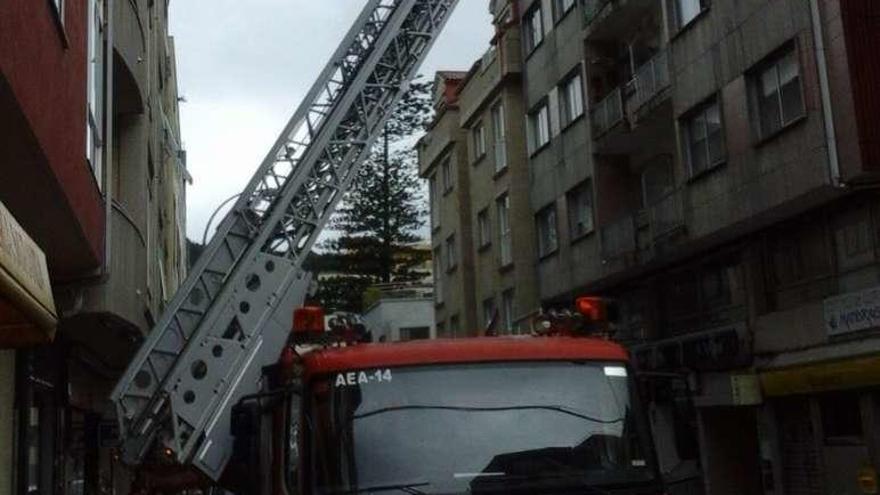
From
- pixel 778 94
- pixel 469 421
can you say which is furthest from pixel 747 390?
A: pixel 469 421

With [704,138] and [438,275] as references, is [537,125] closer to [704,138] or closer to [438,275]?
[704,138]

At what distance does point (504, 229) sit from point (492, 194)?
56.5 inches

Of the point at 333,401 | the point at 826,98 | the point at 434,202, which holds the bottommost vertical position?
the point at 333,401

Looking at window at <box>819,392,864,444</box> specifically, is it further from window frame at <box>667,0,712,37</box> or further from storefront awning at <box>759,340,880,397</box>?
window frame at <box>667,0,712,37</box>

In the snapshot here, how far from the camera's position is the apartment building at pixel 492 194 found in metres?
30.5

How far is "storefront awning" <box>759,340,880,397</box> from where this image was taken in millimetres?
15836

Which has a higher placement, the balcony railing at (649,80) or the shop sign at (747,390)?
the balcony railing at (649,80)

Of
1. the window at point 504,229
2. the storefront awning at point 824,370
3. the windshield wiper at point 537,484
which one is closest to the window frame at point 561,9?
the window at point 504,229

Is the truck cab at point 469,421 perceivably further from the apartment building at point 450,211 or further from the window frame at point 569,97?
the apartment building at point 450,211

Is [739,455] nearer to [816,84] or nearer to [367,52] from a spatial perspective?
[816,84]

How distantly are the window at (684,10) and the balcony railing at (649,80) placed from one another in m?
0.69

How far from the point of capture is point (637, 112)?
23203 mm

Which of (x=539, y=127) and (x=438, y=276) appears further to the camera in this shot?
(x=438, y=276)

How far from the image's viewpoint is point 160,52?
24141 mm
